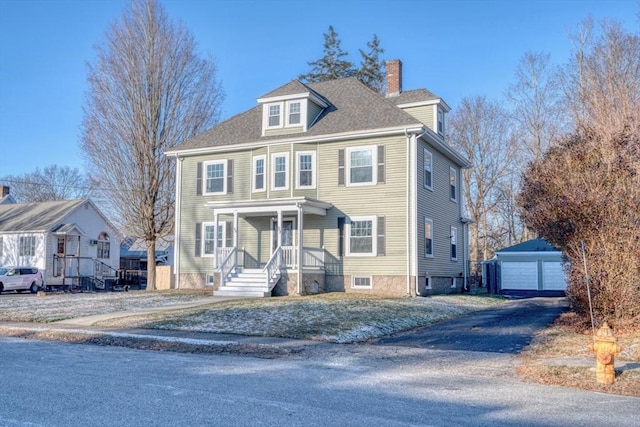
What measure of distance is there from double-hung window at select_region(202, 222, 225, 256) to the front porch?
171mm

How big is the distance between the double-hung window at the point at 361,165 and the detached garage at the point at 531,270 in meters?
10.7

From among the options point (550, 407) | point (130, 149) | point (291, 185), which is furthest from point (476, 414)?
point (130, 149)

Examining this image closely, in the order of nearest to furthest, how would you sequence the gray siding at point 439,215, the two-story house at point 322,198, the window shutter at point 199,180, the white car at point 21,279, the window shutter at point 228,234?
the two-story house at point 322,198
the gray siding at point 439,215
the window shutter at point 228,234
the window shutter at point 199,180
the white car at point 21,279

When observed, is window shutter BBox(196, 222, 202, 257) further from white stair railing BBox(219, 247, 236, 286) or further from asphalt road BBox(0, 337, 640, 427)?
asphalt road BBox(0, 337, 640, 427)

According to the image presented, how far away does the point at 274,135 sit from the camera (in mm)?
23719

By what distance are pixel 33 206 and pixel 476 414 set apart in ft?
123

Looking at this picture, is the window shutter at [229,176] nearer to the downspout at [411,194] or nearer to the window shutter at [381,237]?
the window shutter at [381,237]

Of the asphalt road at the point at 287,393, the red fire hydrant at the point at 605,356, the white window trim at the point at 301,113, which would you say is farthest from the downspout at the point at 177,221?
the red fire hydrant at the point at 605,356

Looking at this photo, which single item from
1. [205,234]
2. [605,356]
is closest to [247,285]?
[205,234]

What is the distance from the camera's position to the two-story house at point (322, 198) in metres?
21.2

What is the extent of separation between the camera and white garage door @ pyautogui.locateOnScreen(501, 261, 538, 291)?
93.4 ft

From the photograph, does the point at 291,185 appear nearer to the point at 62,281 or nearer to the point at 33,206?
the point at 62,281

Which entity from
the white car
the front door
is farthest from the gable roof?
the white car

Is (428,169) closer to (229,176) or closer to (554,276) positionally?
(229,176)
